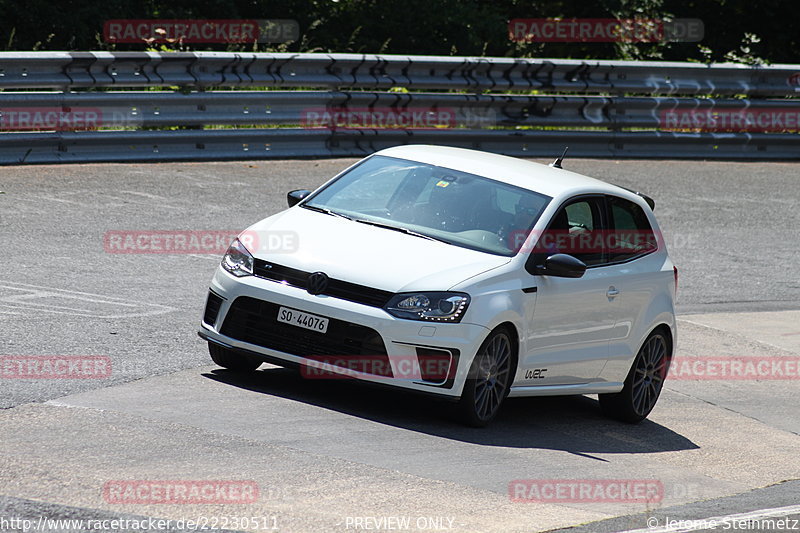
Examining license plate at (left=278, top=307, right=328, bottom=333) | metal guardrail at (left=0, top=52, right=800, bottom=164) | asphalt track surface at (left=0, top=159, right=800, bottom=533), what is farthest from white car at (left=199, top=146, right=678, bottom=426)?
metal guardrail at (left=0, top=52, right=800, bottom=164)

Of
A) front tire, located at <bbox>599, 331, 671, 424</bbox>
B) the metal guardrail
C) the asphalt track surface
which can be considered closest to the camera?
the asphalt track surface

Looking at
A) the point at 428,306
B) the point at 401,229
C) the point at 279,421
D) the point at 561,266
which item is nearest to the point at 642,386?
the point at 561,266

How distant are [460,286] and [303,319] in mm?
976

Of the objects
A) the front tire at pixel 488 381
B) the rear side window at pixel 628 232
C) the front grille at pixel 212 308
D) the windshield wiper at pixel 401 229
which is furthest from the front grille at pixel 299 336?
the rear side window at pixel 628 232

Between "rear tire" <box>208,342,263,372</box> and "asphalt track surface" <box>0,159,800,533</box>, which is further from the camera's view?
"rear tire" <box>208,342,263,372</box>

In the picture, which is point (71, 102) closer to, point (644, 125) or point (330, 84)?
point (330, 84)

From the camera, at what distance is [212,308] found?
858 centimetres

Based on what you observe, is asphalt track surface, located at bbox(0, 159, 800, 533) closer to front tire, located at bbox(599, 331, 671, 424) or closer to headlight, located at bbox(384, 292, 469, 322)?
front tire, located at bbox(599, 331, 671, 424)

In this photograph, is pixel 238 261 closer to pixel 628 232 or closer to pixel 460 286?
pixel 460 286

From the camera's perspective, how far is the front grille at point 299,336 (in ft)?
26.2

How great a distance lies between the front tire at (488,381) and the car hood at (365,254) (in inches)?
18.4

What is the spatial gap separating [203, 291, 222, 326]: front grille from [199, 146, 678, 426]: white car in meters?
0.01

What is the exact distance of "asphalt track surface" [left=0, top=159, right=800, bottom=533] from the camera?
6.54m

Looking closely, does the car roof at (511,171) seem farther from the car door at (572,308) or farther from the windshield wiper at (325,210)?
the windshield wiper at (325,210)
